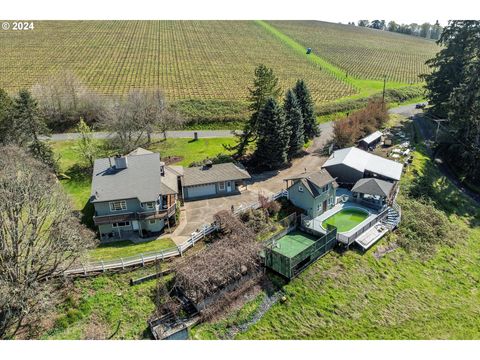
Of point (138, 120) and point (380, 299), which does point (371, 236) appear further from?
point (138, 120)

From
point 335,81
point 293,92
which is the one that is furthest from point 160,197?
point 335,81

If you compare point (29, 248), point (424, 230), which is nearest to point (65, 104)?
point (29, 248)

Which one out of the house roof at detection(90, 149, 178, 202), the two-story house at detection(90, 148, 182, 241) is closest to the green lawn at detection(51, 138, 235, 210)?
the house roof at detection(90, 149, 178, 202)

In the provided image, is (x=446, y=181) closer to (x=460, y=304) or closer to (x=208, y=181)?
(x=460, y=304)

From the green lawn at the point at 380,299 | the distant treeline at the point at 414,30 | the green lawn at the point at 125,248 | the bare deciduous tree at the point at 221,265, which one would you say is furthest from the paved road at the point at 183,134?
the distant treeline at the point at 414,30

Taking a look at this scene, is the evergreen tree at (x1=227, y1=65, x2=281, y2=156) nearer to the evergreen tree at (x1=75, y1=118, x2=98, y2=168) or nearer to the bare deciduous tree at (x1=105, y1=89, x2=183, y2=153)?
the bare deciduous tree at (x1=105, y1=89, x2=183, y2=153)

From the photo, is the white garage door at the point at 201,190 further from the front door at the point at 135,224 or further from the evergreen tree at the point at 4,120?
the evergreen tree at the point at 4,120

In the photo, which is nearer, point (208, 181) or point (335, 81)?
point (208, 181)

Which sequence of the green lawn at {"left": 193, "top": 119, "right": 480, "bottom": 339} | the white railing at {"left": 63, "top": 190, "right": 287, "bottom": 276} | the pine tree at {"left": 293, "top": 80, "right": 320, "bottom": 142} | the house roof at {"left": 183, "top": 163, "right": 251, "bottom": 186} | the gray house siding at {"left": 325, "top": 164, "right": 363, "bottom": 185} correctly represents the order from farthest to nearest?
the pine tree at {"left": 293, "top": 80, "right": 320, "bottom": 142} < the gray house siding at {"left": 325, "top": 164, "right": 363, "bottom": 185} < the house roof at {"left": 183, "top": 163, "right": 251, "bottom": 186} < the white railing at {"left": 63, "top": 190, "right": 287, "bottom": 276} < the green lawn at {"left": 193, "top": 119, "right": 480, "bottom": 339}
